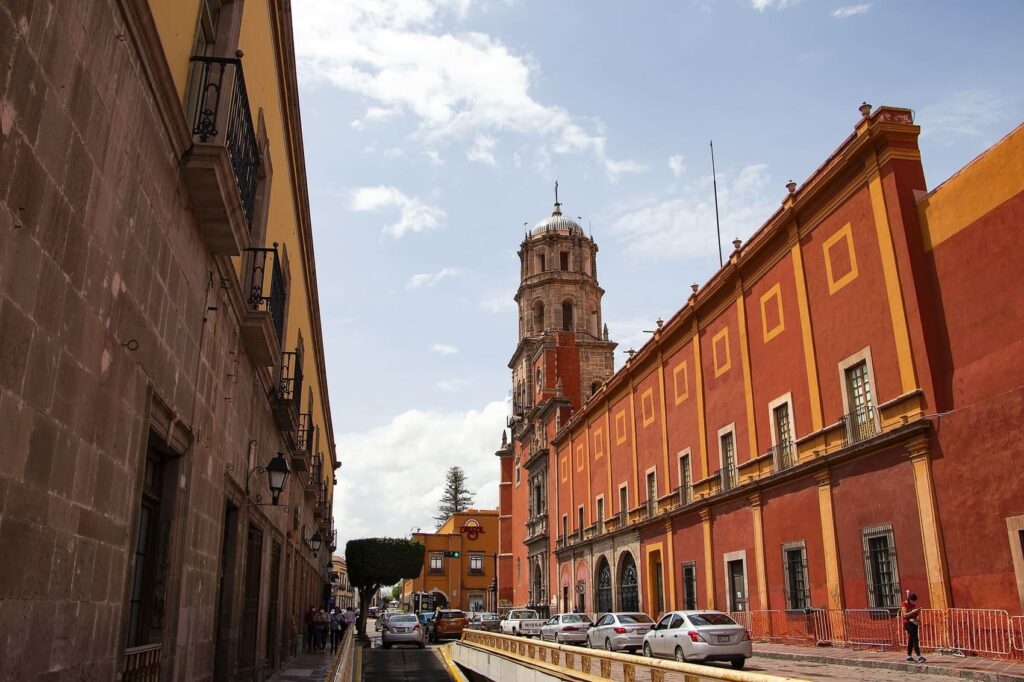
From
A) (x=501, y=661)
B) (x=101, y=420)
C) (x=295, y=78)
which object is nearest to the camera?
(x=101, y=420)

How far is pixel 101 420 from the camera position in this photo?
15.8ft

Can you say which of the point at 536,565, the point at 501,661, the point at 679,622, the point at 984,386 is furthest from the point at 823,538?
the point at 536,565

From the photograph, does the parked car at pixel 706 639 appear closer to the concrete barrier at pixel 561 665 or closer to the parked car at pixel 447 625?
the concrete barrier at pixel 561 665

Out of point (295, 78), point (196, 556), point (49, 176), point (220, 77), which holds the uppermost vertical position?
point (295, 78)

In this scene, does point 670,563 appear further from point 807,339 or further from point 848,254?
point 848,254

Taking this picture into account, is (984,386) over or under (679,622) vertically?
over

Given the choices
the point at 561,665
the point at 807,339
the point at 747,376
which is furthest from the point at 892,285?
the point at 561,665

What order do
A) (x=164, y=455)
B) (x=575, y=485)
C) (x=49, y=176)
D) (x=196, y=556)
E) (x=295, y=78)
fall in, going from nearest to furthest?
1. (x=49, y=176)
2. (x=164, y=455)
3. (x=196, y=556)
4. (x=295, y=78)
5. (x=575, y=485)

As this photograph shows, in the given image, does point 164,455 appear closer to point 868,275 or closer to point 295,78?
point 295,78

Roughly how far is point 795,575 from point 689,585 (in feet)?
24.4

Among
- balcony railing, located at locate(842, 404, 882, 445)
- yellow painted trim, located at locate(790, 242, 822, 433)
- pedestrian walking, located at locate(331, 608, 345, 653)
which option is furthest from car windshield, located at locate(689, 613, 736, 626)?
pedestrian walking, located at locate(331, 608, 345, 653)

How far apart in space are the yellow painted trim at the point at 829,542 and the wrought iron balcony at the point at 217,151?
15580mm

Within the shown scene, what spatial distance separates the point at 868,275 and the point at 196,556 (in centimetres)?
1569

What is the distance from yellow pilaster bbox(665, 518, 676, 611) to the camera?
92.3ft
